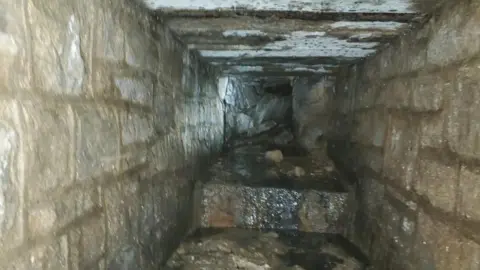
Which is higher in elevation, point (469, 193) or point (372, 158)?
point (469, 193)

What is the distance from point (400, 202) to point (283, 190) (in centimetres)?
95

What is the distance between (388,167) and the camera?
6.31 ft

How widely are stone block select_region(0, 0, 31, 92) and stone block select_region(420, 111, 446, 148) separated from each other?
1.26 metres

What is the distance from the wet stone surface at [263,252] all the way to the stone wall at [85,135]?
0.23m

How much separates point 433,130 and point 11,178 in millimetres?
1323

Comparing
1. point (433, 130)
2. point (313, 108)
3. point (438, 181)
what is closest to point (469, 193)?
point (438, 181)

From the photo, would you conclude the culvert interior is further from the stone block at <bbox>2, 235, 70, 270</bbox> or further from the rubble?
the rubble

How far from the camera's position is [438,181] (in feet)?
4.51

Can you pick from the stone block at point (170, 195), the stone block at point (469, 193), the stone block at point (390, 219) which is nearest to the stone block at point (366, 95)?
the stone block at point (390, 219)

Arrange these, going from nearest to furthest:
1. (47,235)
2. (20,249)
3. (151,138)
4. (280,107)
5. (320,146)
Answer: (20,249) → (47,235) → (151,138) → (320,146) → (280,107)

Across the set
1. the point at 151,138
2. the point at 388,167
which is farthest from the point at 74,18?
the point at 388,167

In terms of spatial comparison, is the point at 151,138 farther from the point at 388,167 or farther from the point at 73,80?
the point at 388,167

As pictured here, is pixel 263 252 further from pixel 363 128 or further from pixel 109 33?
pixel 109 33

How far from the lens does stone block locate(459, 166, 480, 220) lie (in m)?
1.13
